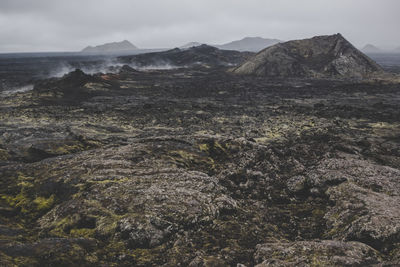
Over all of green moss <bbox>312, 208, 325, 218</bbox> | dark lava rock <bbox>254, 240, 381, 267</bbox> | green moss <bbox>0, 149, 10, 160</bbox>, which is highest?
dark lava rock <bbox>254, 240, 381, 267</bbox>

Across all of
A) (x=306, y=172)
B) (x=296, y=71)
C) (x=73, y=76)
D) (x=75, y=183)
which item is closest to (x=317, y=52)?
(x=296, y=71)

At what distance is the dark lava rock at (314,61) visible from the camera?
81.1 m

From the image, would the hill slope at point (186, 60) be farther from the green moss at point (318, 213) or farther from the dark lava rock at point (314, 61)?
the green moss at point (318, 213)

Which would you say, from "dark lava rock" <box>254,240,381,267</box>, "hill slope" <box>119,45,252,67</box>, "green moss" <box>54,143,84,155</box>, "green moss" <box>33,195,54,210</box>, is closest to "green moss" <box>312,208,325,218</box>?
"dark lava rock" <box>254,240,381,267</box>

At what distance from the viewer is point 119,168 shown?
11.2 m

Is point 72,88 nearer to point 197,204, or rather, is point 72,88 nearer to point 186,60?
point 197,204

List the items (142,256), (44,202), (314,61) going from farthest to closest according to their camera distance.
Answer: (314,61)
(44,202)
(142,256)

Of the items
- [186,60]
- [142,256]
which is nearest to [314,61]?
[186,60]

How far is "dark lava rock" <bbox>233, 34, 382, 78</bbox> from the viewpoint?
81.1m

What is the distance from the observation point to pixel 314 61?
89.1 metres

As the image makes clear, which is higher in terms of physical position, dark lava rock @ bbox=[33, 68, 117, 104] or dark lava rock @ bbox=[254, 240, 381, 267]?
dark lava rock @ bbox=[33, 68, 117, 104]

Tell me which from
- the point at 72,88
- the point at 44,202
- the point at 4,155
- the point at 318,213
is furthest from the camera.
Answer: the point at 72,88

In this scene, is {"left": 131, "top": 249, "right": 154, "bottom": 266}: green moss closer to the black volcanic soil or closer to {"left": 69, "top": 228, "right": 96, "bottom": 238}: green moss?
the black volcanic soil

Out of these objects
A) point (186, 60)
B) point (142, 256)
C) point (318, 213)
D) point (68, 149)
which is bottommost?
point (318, 213)
